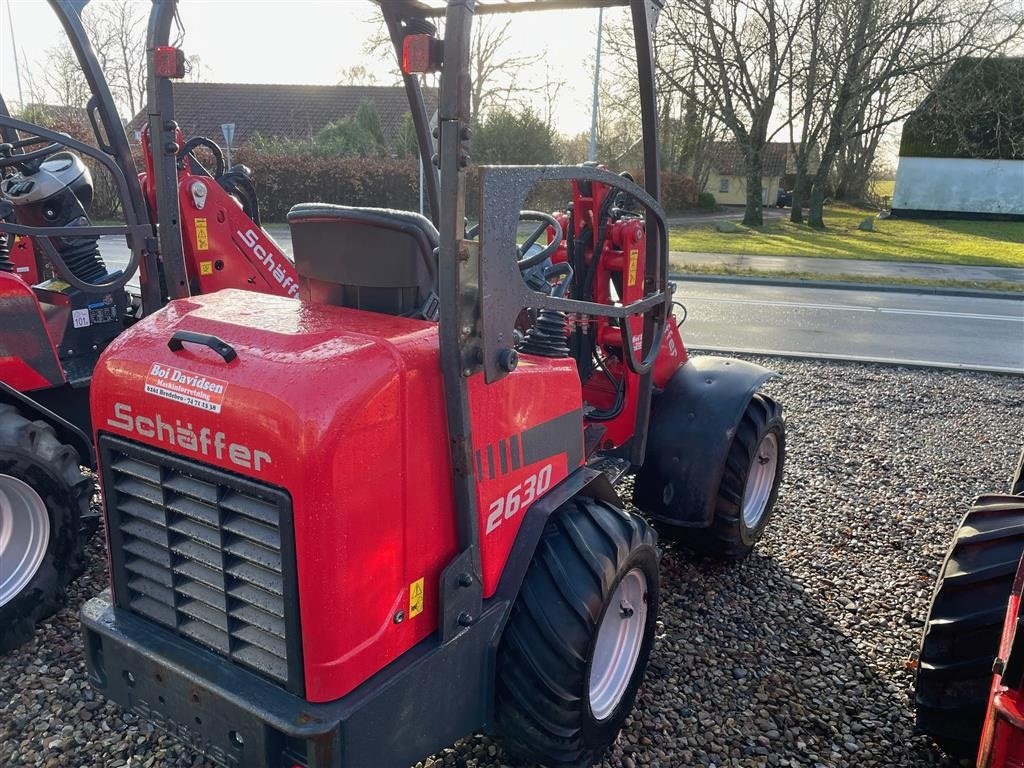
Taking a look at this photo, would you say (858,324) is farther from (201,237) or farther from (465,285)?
(465,285)

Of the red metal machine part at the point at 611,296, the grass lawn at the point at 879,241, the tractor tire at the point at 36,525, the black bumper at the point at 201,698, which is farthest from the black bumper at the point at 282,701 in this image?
the grass lawn at the point at 879,241

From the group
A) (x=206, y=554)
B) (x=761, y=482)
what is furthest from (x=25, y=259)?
(x=761, y=482)

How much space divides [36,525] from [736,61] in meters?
25.0

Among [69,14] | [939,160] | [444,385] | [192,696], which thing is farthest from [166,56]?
[939,160]

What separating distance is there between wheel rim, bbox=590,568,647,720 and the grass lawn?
526 inches

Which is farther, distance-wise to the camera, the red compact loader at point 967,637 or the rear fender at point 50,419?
the rear fender at point 50,419

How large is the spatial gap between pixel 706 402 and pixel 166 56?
2.76 meters

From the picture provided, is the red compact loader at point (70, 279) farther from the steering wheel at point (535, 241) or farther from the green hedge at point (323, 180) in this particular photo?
the green hedge at point (323, 180)

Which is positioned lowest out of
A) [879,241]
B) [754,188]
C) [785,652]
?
[785,652]

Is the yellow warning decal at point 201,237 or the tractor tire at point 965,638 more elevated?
the yellow warning decal at point 201,237

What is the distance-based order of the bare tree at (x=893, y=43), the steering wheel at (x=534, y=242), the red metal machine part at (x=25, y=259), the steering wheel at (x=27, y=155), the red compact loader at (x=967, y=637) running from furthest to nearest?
the bare tree at (x=893, y=43) → the red metal machine part at (x=25, y=259) → the steering wheel at (x=27, y=155) → the red compact loader at (x=967, y=637) → the steering wheel at (x=534, y=242)

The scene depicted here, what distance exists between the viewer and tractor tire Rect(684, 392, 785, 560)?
364cm

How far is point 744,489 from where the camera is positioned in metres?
3.66

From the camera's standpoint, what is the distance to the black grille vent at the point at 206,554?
1.88 meters
